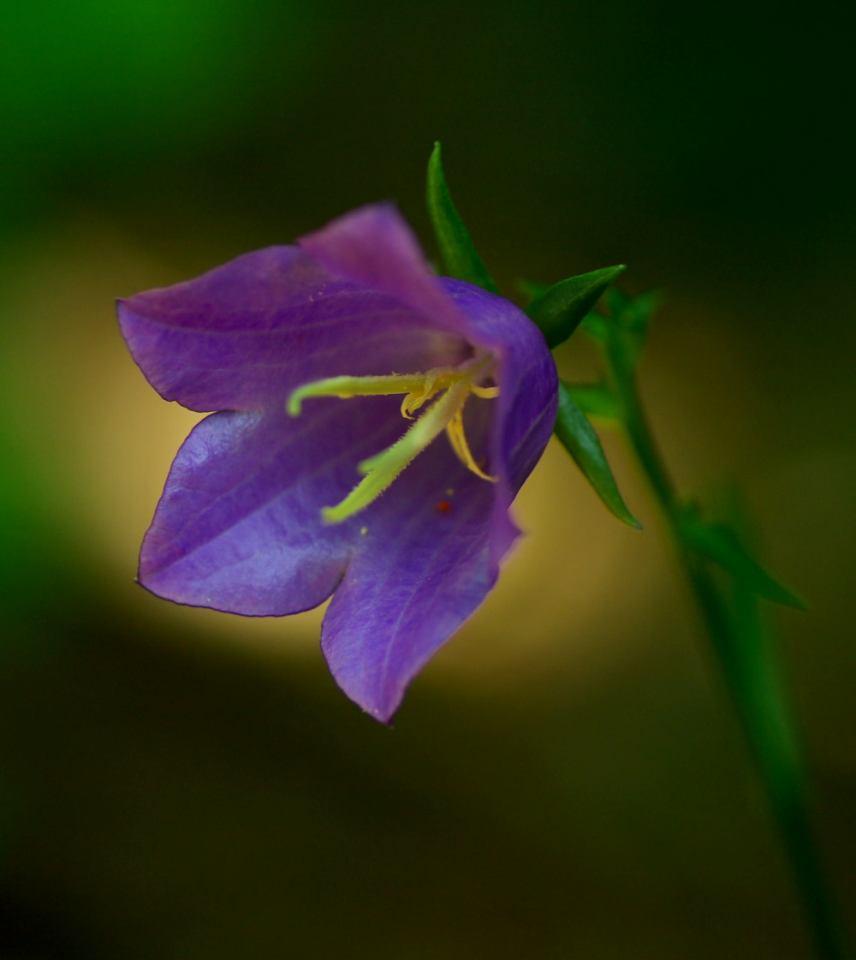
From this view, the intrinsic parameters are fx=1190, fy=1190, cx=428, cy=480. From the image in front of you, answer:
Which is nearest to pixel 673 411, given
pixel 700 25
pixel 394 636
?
pixel 700 25

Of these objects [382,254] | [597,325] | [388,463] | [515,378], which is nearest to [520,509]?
[597,325]

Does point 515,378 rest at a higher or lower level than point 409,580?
higher

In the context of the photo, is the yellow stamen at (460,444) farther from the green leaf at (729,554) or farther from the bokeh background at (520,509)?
the bokeh background at (520,509)

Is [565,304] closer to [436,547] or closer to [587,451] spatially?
[587,451]

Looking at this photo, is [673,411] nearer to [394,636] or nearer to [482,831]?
[482,831]

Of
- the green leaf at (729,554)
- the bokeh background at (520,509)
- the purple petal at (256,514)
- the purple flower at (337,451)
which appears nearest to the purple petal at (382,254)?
the purple flower at (337,451)

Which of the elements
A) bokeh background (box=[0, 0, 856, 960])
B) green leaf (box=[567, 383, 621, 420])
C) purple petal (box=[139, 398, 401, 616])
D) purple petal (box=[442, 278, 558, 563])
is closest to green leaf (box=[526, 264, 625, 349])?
purple petal (box=[442, 278, 558, 563])
